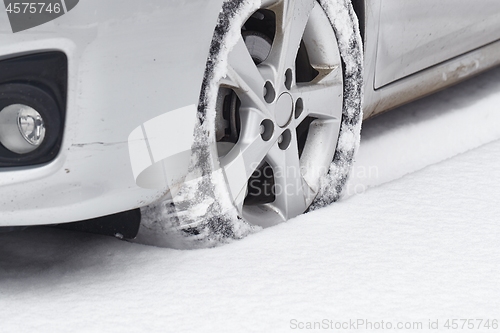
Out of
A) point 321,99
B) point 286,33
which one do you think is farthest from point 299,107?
point 286,33

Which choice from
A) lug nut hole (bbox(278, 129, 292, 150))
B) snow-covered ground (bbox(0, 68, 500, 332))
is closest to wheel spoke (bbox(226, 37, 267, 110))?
lug nut hole (bbox(278, 129, 292, 150))

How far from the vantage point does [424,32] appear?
2.44 m

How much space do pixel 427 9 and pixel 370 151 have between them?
0.57 meters

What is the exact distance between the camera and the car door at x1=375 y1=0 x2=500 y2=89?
7.56ft

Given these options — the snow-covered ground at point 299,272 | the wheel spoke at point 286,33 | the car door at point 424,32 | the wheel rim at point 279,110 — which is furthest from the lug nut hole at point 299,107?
the car door at point 424,32

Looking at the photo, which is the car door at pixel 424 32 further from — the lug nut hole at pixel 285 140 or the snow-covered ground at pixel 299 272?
the lug nut hole at pixel 285 140

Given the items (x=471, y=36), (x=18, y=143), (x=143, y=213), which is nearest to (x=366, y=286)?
(x=143, y=213)

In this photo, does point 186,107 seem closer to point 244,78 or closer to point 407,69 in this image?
point 244,78

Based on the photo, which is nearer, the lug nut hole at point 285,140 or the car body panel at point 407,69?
the lug nut hole at point 285,140

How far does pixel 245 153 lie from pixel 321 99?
383mm

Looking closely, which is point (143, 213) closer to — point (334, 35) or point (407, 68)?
point (334, 35)

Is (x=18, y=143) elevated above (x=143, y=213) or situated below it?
above

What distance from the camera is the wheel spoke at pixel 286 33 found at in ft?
6.21

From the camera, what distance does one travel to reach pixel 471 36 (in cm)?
275
